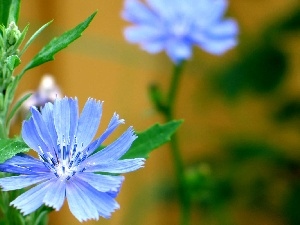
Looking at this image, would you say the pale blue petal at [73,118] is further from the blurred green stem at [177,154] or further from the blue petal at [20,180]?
the blurred green stem at [177,154]

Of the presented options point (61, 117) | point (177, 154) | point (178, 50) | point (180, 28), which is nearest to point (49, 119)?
point (61, 117)

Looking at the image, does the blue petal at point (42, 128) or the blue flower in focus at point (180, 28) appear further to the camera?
the blue flower in focus at point (180, 28)

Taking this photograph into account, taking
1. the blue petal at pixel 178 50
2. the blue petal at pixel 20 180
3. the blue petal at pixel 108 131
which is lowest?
the blue petal at pixel 20 180

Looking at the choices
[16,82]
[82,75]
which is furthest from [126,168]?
[82,75]

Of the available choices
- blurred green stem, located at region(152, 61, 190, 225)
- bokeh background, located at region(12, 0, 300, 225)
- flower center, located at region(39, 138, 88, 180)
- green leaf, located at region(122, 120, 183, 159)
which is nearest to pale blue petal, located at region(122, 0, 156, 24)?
blurred green stem, located at region(152, 61, 190, 225)

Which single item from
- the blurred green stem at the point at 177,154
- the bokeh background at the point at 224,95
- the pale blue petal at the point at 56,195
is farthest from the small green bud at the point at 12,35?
the bokeh background at the point at 224,95

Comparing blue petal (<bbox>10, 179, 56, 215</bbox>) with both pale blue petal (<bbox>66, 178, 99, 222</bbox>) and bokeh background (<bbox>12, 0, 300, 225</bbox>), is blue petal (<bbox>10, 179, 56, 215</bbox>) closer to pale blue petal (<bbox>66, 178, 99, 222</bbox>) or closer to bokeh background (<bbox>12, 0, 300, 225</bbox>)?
pale blue petal (<bbox>66, 178, 99, 222</bbox>)

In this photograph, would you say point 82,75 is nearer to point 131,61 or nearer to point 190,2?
point 131,61

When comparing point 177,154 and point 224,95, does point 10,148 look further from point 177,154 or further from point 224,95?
point 224,95
